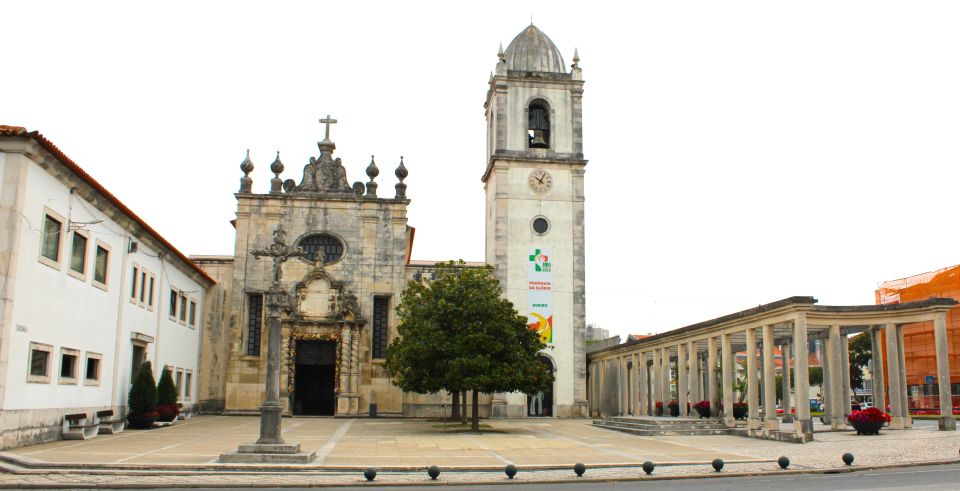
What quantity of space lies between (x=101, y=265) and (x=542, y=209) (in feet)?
73.7

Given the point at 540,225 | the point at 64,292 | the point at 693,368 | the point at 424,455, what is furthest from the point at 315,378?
the point at 424,455

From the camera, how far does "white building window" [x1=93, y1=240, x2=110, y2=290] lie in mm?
24516

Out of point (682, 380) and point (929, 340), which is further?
point (929, 340)

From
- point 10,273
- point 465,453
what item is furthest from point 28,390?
point 465,453

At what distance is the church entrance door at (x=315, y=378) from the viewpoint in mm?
39969

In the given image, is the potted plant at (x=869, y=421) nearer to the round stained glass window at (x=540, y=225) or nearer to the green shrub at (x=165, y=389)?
the round stained glass window at (x=540, y=225)

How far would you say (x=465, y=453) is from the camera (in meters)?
20.2

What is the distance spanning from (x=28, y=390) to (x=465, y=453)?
34.9ft

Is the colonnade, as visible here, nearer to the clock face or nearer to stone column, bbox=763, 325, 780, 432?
stone column, bbox=763, 325, 780, 432

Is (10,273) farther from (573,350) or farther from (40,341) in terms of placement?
(573,350)

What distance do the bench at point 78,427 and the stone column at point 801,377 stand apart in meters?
19.6

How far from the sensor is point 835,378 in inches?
1099

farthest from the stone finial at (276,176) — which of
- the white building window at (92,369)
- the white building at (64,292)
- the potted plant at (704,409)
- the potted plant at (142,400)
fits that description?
the potted plant at (704,409)

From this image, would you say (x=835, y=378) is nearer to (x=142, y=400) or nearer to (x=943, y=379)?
(x=943, y=379)
